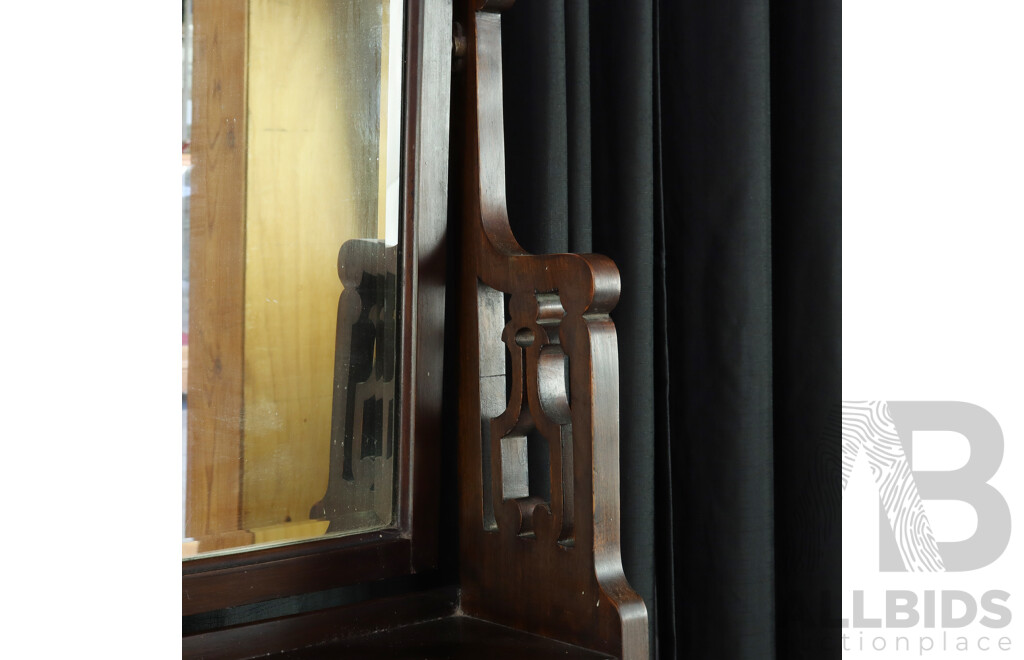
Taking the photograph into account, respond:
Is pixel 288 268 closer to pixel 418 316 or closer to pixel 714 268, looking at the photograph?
pixel 418 316

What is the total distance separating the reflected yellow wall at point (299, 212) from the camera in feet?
2.37

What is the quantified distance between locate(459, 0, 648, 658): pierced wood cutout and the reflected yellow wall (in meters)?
0.10

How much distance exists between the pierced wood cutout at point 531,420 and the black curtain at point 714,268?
114 mm

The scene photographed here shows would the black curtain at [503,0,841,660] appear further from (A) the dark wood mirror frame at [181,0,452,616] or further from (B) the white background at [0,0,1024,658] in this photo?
(B) the white background at [0,0,1024,658]

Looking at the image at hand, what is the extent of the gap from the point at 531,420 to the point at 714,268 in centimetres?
36

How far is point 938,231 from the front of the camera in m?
1.20

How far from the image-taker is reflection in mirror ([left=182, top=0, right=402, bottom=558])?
0.69 metres

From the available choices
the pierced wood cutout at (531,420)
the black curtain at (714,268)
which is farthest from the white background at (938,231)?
the pierced wood cutout at (531,420)

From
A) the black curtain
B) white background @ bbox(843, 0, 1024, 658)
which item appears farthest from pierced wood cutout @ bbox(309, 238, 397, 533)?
white background @ bbox(843, 0, 1024, 658)
